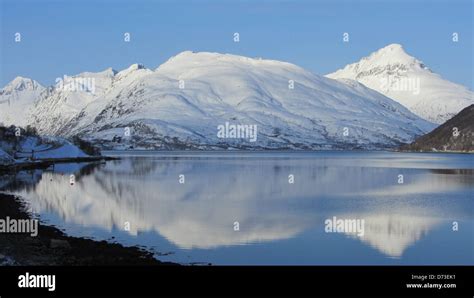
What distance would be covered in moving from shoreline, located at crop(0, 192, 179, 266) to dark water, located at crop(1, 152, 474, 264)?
1.90 meters

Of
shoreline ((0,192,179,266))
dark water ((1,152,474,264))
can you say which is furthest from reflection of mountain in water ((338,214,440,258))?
shoreline ((0,192,179,266))

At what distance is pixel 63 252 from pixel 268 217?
24816 mm

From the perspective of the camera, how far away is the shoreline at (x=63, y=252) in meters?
30.5

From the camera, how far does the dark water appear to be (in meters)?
38.0

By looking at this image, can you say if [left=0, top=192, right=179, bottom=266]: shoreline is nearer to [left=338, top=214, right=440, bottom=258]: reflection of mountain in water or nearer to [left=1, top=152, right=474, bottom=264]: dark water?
[left=1, top=152, right=474, bottom=264]: dark water

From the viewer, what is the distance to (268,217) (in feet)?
182

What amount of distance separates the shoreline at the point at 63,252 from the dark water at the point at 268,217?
1.90 meters

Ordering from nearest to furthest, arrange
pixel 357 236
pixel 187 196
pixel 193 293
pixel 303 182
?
1. pixel 193 293
2. pixel 357 236
3. pixel 187 196
4. pixel 303 182

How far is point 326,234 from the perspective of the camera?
45406 millimetres

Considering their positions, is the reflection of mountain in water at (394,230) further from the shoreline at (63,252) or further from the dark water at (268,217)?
the shoreline at (63,252)

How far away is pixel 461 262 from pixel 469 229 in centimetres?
1369

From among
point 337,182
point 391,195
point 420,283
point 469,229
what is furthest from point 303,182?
point 420,283

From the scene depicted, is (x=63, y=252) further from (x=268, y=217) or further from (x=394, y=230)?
(x=394, y=230)

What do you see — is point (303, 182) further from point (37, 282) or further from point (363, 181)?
point (37, 282)
